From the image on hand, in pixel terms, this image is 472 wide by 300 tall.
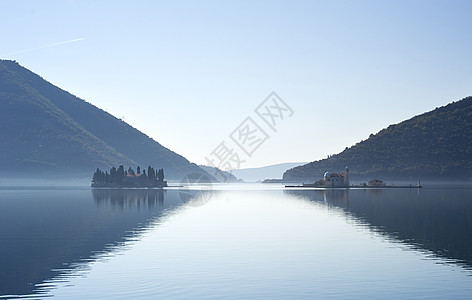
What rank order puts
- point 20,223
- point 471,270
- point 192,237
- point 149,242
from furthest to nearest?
1. point 20,223
2. point 192,237
3. point 149,242
4. point 471,270

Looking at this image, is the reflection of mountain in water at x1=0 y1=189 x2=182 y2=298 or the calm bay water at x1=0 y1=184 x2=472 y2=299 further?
the reflection of mountain in water at x1=0 y1=189 x2=182 y2=298

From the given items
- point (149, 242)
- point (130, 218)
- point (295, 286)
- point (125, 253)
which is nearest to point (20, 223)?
point (130, 218)

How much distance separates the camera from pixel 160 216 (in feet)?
277

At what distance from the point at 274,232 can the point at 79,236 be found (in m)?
20.5

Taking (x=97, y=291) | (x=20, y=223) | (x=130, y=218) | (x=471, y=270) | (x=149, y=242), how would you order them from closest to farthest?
(x=97, y=291), (x=471, y=270), (x=149, y=242), (x=20, y=223), (x=130, y=218)

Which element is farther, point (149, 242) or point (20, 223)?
point (20, 223)

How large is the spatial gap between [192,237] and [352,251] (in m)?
17.3

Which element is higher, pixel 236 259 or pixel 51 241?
pixel 51 241

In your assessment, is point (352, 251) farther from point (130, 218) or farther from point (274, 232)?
point (130, 218)

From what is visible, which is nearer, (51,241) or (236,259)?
(236,259)

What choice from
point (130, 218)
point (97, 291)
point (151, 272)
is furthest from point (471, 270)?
point (130, 218)

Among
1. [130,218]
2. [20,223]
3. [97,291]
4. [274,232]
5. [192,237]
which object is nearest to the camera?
[97,291]

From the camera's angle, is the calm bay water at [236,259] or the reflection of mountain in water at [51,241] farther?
the reflection of mountain in water at [51,241]

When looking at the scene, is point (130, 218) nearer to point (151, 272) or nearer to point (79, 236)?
point (79, 236)
